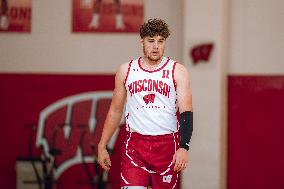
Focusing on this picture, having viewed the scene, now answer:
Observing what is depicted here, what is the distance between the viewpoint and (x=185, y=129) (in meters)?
4.16

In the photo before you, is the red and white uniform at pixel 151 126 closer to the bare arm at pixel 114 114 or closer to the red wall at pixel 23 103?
the bare arm at pixel 114 114

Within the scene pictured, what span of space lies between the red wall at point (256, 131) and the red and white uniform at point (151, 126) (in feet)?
9.36

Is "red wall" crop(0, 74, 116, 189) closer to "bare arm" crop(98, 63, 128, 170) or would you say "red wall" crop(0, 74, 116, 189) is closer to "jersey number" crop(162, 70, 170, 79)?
"bare arm" crop(98, 63, 128, 170)

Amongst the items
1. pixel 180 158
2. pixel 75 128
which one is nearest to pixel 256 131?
pixel 75 128

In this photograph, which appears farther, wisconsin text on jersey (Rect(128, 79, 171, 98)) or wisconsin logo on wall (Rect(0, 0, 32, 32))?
wisconsin logo on wall (Rect(0, 0, 32, 32))

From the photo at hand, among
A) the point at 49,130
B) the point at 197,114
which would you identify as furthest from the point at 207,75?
the point at 49,130

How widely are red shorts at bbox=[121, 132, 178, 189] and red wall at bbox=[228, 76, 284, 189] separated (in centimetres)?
285

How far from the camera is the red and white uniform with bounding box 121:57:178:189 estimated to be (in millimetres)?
4309

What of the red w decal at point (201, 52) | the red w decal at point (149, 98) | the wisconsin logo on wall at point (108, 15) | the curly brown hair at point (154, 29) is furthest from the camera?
the wisconsin logo on wall at point (108, 15)

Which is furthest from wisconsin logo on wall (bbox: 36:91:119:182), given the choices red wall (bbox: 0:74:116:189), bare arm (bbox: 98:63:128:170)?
bare arm (bbox: 98:63:128:170)

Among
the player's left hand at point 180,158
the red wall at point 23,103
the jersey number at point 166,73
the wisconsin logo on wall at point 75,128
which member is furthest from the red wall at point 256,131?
the player's left hand at point 180,158

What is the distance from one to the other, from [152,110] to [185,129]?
0.31 meters

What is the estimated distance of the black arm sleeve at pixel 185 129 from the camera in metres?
4.14

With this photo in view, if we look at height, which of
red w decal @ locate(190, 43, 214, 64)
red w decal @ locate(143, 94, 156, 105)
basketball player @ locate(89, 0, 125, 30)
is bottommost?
red w decal @ locate(143, 94, 156, 105)
